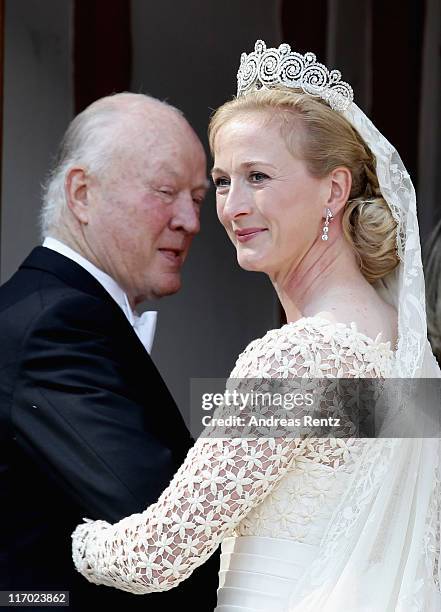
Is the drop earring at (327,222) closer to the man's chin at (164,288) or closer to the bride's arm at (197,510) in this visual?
the bride's arm at (197,510)

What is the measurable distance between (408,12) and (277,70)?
209 centimetres

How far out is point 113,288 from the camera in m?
3.14

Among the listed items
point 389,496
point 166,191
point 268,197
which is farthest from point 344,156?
point 166,191

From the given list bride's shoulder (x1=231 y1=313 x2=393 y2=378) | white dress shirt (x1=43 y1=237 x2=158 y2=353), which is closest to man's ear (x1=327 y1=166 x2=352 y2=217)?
bride's shoulder (x1=231 y1=313 x2=393 y2=378)

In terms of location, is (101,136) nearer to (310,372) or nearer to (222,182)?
(222,182)

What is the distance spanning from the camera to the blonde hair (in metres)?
2.46

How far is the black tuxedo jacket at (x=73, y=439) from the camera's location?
254cm

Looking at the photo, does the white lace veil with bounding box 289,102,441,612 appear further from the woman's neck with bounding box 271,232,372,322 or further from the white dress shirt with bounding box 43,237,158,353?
the white dress shirt with bounding box 43,237,158,353

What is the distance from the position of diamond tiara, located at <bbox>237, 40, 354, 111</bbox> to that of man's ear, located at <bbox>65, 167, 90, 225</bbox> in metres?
0.76

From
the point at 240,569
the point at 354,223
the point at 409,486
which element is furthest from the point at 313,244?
the point at 240,569

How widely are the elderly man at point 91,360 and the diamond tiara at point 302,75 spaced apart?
70 cm

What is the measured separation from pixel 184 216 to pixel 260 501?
1147 mm

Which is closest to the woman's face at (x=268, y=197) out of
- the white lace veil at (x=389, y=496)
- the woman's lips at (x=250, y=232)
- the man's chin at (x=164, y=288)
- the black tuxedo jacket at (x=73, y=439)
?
the woman's lips at (x=250, y=232)

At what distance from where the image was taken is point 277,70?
→ 2516 millimetres
